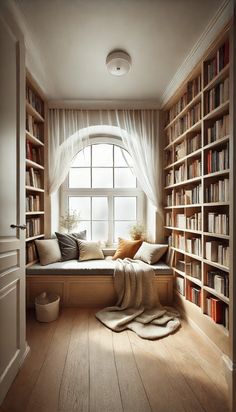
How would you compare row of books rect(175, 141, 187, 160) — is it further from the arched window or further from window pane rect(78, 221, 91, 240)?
window pane rect(78, 221, 91, 240)

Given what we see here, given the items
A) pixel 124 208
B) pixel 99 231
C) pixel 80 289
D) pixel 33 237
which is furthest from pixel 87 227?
pixel 80 289

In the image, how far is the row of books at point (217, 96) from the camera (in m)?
2.11

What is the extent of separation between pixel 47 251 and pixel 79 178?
142 cm

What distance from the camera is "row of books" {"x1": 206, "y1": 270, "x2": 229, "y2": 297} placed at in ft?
6.93

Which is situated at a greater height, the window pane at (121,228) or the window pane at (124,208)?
the window pane at (124,208)

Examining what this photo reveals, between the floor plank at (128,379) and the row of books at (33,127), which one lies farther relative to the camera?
the row of books at (33,127)

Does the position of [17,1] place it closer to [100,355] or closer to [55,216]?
[55,216]

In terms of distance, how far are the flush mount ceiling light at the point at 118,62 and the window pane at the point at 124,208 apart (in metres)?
2.06

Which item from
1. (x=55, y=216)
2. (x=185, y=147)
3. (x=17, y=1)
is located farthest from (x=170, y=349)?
(x=17, y=1)

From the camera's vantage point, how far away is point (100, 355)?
2.18m

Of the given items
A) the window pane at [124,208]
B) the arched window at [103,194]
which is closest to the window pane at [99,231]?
the arched window at [103,194]

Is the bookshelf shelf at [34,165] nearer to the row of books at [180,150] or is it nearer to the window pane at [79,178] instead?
the window pane at [79,178]

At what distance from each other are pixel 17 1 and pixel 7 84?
75 cm

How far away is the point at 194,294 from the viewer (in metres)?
2.71
